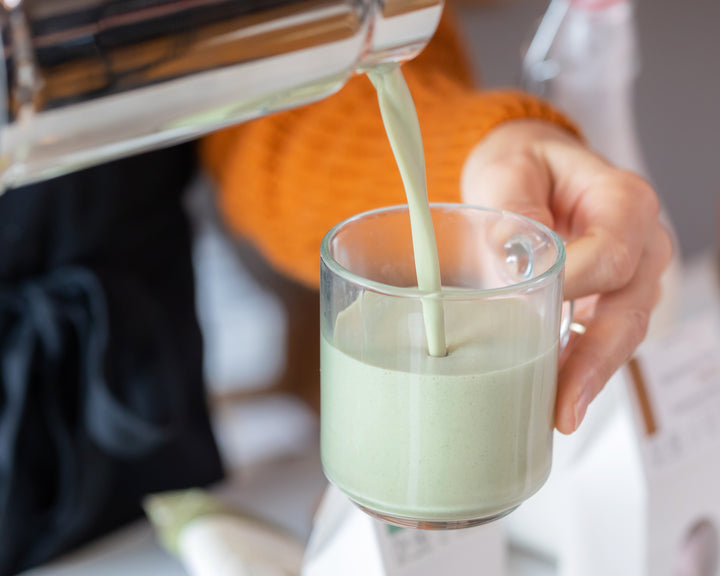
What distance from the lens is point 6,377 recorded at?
53cm

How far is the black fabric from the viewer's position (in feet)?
1.75

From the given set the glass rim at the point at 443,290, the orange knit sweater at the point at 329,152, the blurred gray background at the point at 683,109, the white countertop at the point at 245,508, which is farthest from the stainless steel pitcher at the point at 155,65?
the blurred gray background at the point at 683,109

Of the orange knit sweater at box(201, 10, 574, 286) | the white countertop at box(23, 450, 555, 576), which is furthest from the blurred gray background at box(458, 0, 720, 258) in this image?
the white countertop at box(23, 450, 555, 576)

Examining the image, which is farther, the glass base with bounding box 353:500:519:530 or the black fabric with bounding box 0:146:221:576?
the black fabric with bounding box 0:146:221:576

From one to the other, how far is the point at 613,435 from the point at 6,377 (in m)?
0.35

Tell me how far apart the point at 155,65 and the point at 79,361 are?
419 millimetres

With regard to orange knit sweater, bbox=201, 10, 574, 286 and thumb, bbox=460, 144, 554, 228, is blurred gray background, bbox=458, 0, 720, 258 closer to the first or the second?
orange knit sweater, bbox=201, 10, 574, 286

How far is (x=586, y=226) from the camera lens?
14.0 inches

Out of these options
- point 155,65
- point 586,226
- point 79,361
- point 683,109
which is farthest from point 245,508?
point 683,109

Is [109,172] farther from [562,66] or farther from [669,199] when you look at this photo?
[669,199]

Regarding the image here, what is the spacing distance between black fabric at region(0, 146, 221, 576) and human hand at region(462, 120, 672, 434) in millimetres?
265

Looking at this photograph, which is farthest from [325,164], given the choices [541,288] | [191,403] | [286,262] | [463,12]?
[463,12]

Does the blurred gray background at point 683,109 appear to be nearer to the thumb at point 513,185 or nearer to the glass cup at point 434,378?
the thumb at point 513,185

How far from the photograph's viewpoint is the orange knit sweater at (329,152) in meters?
0.44
